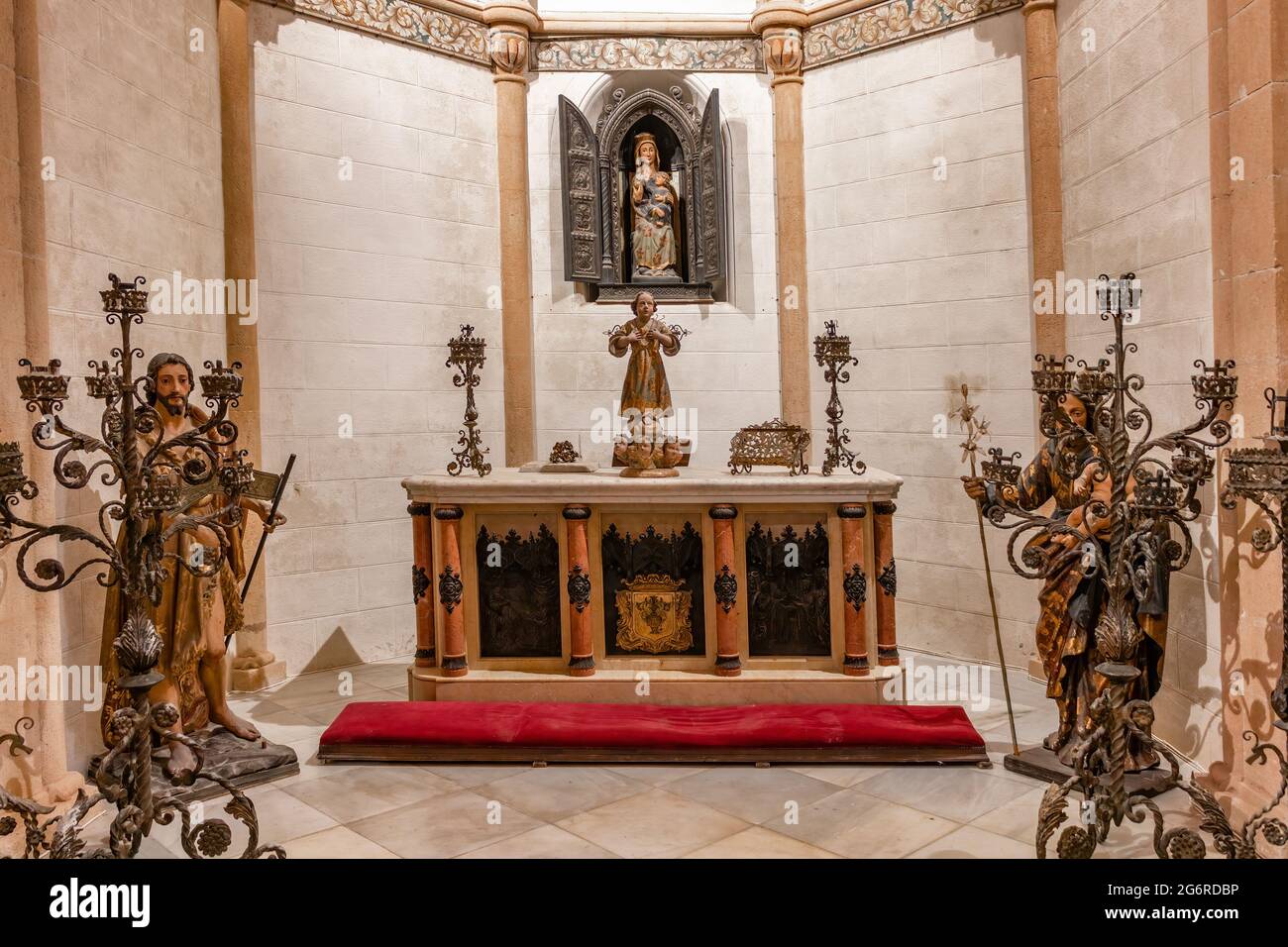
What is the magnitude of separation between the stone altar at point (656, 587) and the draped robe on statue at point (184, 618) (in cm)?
135

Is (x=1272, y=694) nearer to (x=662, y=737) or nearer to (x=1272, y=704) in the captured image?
(x=1272, y=704)

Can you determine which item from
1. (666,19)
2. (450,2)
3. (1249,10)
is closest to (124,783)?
(1249,10)

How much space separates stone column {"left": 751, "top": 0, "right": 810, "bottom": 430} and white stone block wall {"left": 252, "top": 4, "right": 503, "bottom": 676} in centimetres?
244

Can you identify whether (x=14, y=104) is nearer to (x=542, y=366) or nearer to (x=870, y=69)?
(x=542, y=366)

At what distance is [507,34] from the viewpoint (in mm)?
8805

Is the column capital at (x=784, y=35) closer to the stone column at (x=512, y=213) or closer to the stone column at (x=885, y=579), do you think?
the stone column at (x=512, y=213)

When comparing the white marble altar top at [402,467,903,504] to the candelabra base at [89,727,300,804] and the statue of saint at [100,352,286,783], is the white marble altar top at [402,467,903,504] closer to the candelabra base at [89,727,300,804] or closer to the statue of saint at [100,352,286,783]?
the statue of saint at [100,352,286,783]

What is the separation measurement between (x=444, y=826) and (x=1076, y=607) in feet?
10.6

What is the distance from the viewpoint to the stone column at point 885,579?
6.44 m

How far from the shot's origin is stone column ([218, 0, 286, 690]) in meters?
7.30

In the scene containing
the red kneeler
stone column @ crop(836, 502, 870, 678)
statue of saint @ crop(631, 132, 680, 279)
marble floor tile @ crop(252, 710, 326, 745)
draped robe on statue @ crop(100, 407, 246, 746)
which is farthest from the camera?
statue of saint @ crop(631, 132, 680, 279)

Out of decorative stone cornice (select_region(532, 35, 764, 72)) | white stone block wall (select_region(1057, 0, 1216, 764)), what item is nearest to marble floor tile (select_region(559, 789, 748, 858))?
white stone block wall (select_region(1057, 0, 1216, 764))

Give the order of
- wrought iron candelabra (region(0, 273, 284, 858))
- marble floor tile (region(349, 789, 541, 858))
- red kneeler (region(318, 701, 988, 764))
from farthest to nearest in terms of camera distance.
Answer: red kneeler (region(318, 701, 988, 764)) < marble floor tile (region(349, 789, 541, 858)) < wrought iron candelabra (region(0, 273, 284, 858))

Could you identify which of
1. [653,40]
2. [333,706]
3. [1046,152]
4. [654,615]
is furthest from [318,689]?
[1046,152]
